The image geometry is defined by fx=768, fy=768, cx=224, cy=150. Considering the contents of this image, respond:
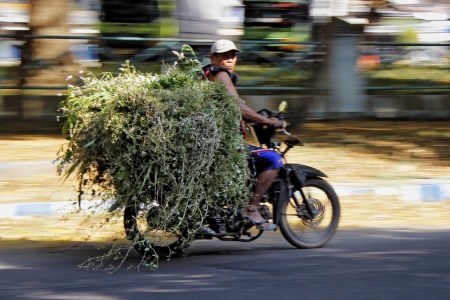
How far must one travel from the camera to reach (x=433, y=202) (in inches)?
358

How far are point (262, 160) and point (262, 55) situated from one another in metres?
6.80

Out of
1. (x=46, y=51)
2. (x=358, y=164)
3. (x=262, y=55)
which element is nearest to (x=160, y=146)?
(x=358, y=164)

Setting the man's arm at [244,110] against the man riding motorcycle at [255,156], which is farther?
the man riding motorcycle at [255,156]

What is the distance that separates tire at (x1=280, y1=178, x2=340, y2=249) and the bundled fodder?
721 millimetres

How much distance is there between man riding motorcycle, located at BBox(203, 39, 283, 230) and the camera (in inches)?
247

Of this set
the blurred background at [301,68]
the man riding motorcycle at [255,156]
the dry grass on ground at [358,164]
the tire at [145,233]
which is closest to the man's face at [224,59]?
the man riding motorcycle at [255,156]

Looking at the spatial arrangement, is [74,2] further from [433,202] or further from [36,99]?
[433,202]

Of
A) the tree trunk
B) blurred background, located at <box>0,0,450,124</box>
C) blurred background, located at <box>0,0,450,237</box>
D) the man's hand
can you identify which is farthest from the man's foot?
the tree trunk

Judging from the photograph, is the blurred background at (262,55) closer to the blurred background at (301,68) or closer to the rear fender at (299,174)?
the blurred background at (301,68)

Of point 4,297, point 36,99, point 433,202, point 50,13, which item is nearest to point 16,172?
point 36,99

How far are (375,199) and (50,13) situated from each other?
6268 millimetres

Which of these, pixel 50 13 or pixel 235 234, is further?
pixel 50 13

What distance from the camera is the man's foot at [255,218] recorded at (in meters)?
6.27

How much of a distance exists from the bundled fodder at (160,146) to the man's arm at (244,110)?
0.51 ft
